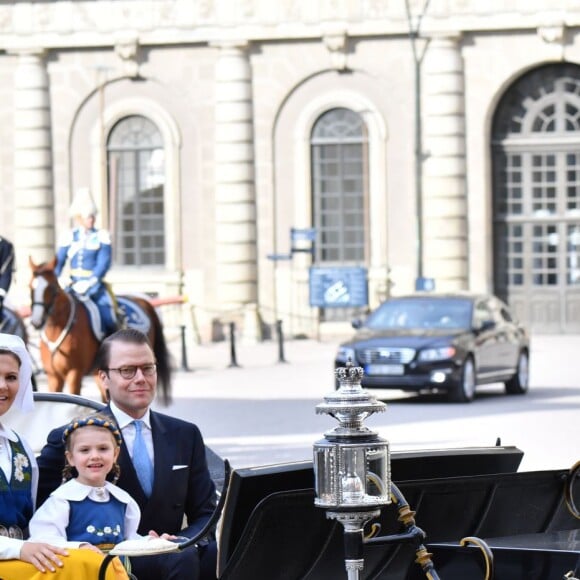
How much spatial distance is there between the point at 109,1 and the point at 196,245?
5745 mm

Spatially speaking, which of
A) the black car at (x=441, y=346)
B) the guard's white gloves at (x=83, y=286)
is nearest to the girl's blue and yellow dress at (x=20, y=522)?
the guard's white gloves at (x=83, y=286)

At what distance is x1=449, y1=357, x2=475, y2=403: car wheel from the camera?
81.0ft

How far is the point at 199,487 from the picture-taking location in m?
7.59

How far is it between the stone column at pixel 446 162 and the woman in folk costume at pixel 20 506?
34.7 m

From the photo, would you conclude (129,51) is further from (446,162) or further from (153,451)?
(153,451)

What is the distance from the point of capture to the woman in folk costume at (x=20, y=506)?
21.1ft

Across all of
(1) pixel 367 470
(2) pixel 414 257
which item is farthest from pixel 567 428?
(2) pixel 414 257

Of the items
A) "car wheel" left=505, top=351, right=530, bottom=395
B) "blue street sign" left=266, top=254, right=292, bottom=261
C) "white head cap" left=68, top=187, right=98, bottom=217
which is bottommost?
"car wheel" left=505, top=351, right=530, bottom=395

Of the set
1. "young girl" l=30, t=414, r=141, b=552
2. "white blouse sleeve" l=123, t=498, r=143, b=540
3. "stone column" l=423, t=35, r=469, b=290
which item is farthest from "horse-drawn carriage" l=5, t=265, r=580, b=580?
"stone column" l=423, t=35, r=469, b=290

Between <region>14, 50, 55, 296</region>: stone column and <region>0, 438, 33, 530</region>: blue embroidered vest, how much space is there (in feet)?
119

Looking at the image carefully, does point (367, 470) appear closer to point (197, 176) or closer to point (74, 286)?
point (74, 286)

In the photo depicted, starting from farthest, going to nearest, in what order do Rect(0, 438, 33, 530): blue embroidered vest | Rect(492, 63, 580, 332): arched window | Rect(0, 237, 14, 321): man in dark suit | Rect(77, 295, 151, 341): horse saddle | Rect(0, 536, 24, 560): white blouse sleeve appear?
1. Rect(492, 63, 580, 332): arched window
2. Rect(77, 295, 151, 341): horse saddle
3. Rect(0, 237, 14, 321): man in dark suit
4. Rect(0, 438, 33, 530): blue embroidered vest
5. Rect(0, 536, 24, 560): white blouse sleeve

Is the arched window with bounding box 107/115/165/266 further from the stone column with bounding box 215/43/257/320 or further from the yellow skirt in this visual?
the yellow skirt

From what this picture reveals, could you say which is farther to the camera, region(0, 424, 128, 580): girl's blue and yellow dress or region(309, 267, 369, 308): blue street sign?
region(309, 267, 369, 308): blue street sign
